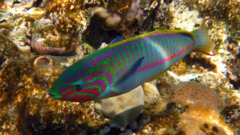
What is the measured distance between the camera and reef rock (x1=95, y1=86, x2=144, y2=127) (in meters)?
3.10

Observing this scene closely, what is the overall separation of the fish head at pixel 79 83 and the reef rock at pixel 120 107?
1.68m

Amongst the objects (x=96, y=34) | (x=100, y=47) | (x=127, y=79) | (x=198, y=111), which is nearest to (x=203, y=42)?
(x=127, y=79)

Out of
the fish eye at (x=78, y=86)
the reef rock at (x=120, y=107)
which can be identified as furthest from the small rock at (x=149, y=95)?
the fish eye at (x=78, y=86)

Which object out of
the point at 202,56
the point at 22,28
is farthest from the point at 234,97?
the point at 22,28

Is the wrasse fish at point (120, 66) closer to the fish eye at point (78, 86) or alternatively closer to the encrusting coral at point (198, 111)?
the fish eye at point (78, 86)

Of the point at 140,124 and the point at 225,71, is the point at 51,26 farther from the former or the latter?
the point at 225,71

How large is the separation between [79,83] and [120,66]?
1.35 ft

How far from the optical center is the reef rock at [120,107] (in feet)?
10.2

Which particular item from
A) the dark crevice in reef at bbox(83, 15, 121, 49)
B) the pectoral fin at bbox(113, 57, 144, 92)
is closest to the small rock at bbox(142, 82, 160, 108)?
the dark crevice in reef at bbox(83, 15, 121, 49)

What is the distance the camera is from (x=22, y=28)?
16.8 feet

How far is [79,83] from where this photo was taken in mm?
1345

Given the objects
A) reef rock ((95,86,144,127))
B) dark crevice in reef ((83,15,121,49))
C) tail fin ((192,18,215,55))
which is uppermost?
tail fin ((192,18,215,55))

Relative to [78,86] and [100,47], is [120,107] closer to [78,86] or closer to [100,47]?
[100,47]

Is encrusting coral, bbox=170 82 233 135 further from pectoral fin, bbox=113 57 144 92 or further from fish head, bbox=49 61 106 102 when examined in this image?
fish head, bbox=49 61 106 102
